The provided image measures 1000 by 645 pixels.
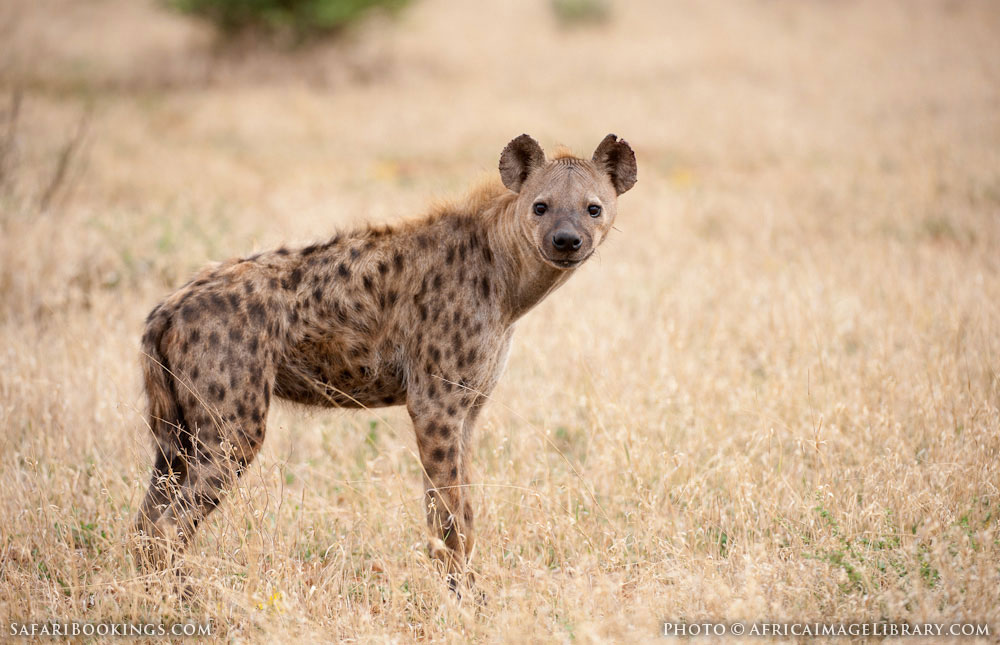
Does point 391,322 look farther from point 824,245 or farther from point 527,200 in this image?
point 824,245

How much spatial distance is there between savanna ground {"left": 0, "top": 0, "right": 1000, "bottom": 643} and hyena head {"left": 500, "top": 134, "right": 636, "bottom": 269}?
624 mm

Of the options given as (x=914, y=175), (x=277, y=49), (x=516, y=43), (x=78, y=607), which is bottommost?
(x=78, y=607)

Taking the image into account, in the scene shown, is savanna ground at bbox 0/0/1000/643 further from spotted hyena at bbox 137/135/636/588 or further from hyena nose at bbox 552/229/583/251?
hyena nose at bbox 552/229/583/251

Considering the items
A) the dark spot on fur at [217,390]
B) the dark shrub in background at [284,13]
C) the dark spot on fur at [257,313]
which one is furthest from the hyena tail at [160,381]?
the dark shrub in background at [284,13]

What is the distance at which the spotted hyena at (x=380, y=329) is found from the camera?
12.6 ft

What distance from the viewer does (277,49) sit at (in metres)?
19.4

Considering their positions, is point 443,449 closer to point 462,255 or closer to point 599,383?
point 462,255

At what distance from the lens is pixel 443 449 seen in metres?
4.09

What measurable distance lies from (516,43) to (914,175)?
1265cm

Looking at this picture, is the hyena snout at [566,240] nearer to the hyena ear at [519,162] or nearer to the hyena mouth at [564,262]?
the hyena mouth at [564,262]

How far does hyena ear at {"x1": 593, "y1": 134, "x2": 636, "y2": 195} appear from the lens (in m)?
4.33

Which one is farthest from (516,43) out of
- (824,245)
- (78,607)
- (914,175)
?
(78,607)

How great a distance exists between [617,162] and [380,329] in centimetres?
146

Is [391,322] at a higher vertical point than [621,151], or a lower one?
lower
